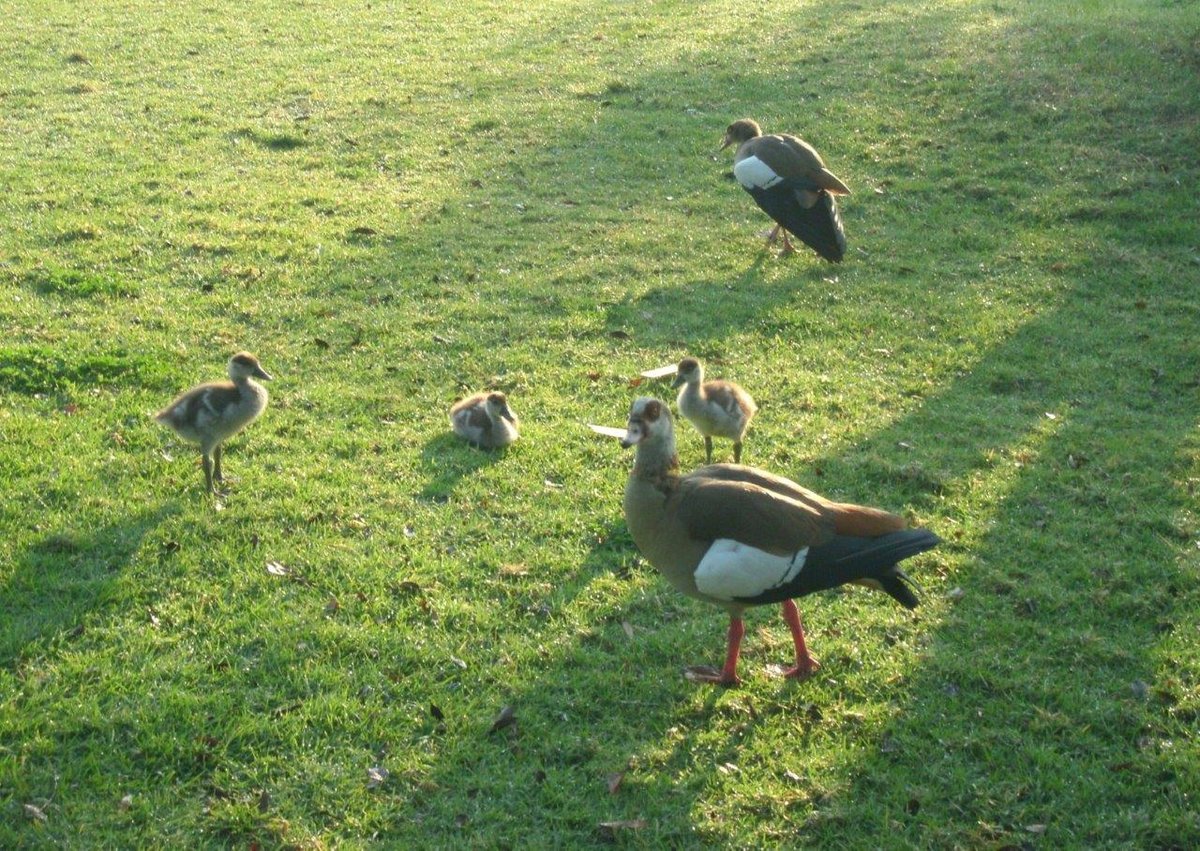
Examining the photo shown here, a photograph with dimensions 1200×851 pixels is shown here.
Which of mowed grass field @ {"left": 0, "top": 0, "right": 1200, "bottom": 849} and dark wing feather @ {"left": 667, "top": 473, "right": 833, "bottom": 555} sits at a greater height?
dark wing feather @ {"left": 667, "top": 473, "right": 833, "bottom": 555}

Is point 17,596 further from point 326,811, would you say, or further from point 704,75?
point 704,75

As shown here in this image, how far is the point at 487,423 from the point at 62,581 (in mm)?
2827

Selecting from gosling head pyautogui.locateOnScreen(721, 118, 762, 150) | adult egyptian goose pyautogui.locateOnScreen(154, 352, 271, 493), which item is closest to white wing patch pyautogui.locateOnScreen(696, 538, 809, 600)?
adult egyptian goose pyautogui.locateOnScreen(154, 352, 271, 493)

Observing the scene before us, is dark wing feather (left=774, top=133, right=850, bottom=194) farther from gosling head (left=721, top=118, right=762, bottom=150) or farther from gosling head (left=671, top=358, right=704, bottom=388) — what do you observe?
gosling head (left=671, top=358, right=704, bottom=388)

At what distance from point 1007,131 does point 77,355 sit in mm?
11358

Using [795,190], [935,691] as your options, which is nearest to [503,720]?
[935,691]

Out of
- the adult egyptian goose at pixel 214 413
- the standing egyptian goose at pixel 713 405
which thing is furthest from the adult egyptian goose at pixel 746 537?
the adult egyptian goose at pixel 214 413

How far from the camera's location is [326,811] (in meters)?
4.89

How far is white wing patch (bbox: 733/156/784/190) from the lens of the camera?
11946 millimetres

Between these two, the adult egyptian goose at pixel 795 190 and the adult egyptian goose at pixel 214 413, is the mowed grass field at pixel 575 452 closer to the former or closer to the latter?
the adult egyptian goose at pixel 214 413

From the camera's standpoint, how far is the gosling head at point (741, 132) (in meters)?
13.4

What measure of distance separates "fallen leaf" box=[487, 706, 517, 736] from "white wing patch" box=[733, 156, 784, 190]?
777 centimetres

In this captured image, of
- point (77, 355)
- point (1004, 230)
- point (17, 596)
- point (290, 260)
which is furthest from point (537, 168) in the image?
point (17, 596)

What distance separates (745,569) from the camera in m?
5.32
